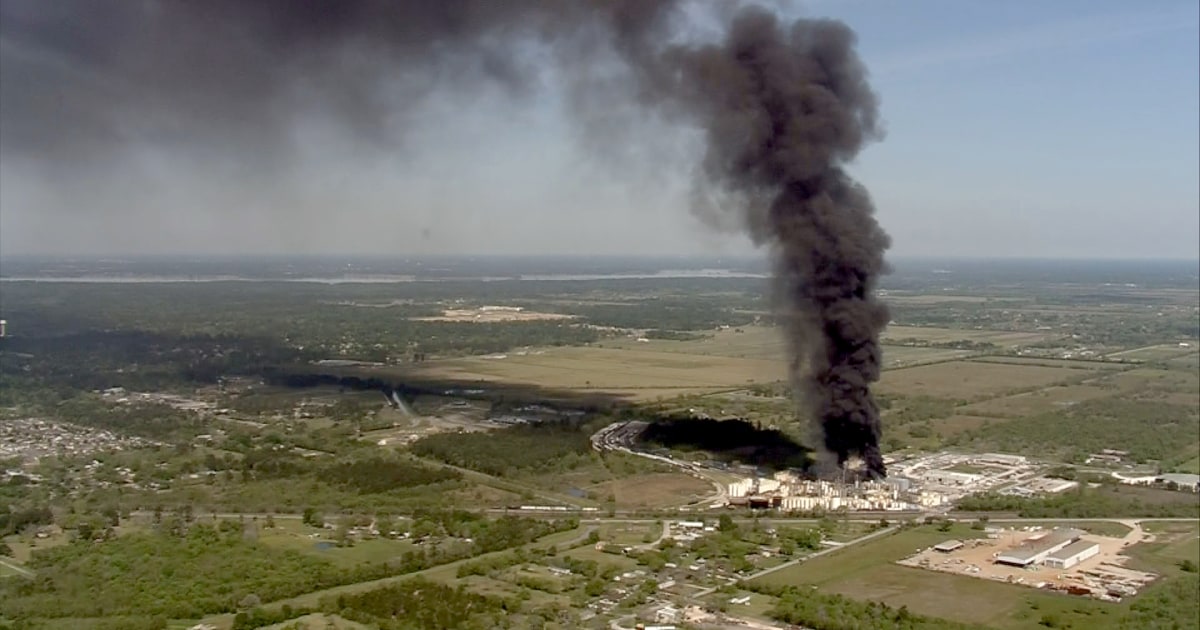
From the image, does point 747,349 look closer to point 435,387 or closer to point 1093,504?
point 435,387

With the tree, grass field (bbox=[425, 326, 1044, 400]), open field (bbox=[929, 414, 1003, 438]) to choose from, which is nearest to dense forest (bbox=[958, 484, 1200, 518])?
open field (bbox=[929, 414, 1003, 438])

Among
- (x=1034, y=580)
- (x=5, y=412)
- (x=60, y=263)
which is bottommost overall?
(x=1034, y=580)

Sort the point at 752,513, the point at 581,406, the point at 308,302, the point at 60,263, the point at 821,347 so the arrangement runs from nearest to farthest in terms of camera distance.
A: 1. the point at 752,513
2. the point at 821,347
3. the point at 581,406
4. the point at 60,263
5. the point at 308,302

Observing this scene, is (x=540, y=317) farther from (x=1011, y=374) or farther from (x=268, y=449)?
(x=268, y=449)

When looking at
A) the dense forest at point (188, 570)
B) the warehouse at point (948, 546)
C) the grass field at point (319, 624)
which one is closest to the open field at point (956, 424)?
the warehouse at point (948, 546)

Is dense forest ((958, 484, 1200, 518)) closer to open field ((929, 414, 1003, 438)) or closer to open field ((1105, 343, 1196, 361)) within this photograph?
open field ((929, 414, 1003, 438))

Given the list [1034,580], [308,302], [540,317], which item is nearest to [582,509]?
[1034,580]

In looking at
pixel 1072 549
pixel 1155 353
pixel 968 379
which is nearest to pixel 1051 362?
pixel 1155 353
